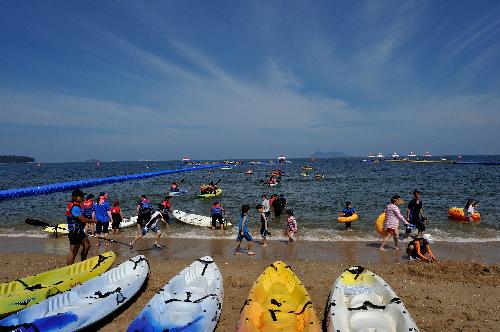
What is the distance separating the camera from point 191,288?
7617 millimetres

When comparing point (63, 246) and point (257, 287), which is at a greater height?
point (257, 287)

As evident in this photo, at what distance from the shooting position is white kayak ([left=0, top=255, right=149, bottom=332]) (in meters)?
5.81

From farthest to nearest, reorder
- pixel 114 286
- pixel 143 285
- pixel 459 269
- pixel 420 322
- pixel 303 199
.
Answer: pixel 303 199
pixel 459 269
pixel 143 285
pixel 114 286
pixel 420 322

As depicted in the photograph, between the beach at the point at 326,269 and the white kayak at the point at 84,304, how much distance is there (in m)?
0.33

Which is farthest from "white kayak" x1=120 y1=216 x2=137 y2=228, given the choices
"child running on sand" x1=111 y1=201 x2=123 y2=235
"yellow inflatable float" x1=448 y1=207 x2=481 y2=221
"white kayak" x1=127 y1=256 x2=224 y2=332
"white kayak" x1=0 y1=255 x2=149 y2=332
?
"yellow inflatable float" x1=448 y1=207 x2=481 y2=221

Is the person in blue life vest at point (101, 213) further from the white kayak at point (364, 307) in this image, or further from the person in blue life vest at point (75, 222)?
the white kayak at point (364, 307)

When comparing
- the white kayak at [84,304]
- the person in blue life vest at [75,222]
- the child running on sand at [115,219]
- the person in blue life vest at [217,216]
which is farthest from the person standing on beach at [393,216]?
the child running on sand at [115,219]

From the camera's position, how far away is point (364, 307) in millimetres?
6473

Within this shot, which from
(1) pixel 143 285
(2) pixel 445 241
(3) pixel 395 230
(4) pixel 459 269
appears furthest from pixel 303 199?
(1) pixel 143 285

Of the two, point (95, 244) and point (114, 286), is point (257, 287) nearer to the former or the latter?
point (114, 286)

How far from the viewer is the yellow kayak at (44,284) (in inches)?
271

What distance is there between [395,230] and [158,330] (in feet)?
28.4

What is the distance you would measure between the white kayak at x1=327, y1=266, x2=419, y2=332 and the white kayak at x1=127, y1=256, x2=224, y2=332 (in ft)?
A: 7.47

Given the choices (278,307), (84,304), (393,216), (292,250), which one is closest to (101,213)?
(84,304)
